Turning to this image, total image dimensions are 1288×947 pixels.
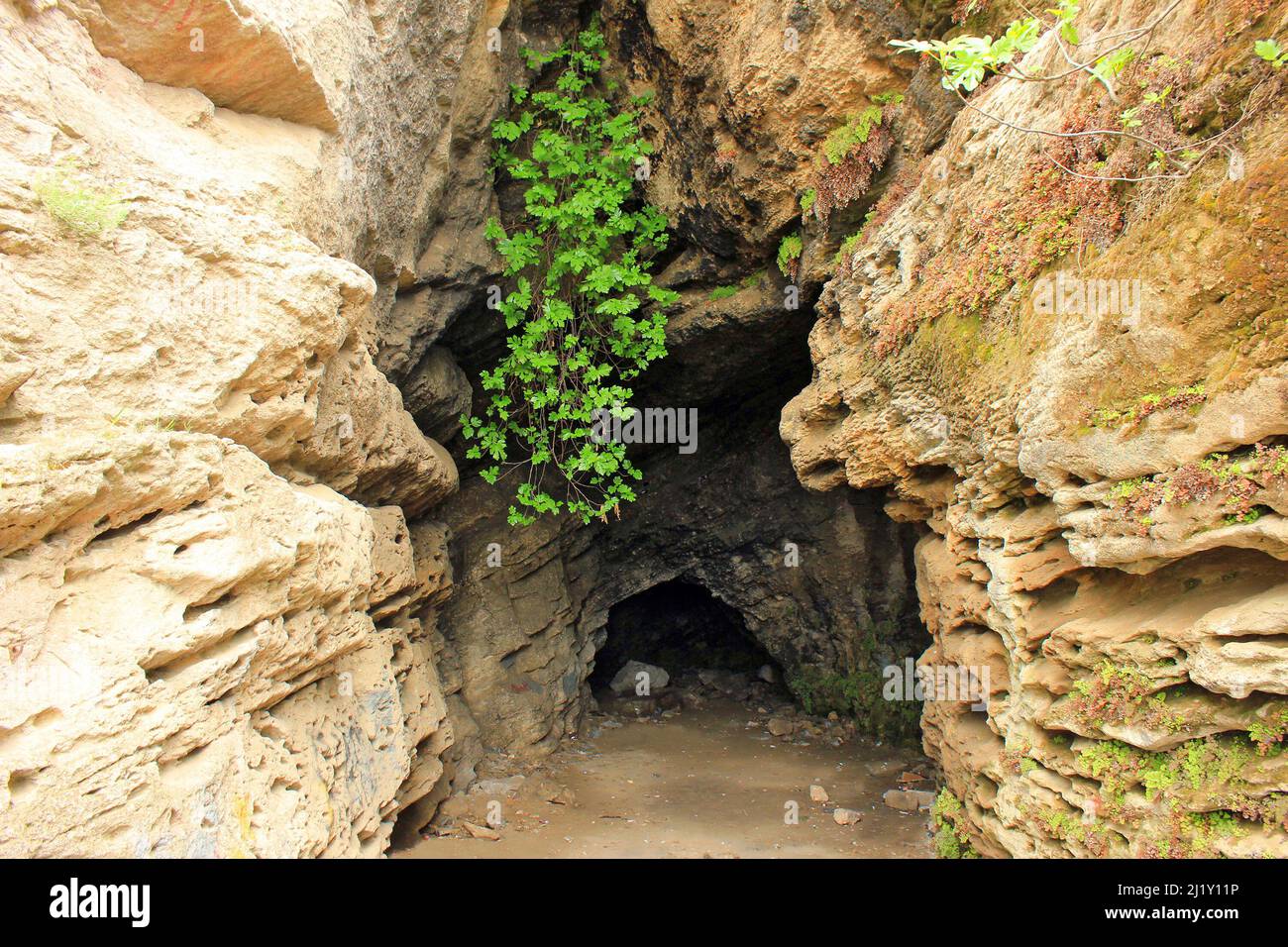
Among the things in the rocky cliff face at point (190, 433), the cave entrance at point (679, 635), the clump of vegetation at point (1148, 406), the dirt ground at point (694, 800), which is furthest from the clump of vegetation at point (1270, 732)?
the cave entrance at point (679, 635)

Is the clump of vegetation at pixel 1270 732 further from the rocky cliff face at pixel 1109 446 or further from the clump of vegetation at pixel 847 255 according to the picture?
the clump of vegetation at pixel 847 255

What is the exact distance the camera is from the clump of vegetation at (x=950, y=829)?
6809 millimetres

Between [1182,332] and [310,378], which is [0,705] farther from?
[1182,332]

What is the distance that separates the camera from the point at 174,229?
4684 mm

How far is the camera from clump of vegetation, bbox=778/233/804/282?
8869mm

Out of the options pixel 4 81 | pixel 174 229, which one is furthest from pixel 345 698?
pixel 4 81

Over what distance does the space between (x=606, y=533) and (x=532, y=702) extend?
3080mm

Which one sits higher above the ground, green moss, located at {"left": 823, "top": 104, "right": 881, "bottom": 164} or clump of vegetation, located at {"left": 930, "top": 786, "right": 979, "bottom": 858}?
green moss, located at {"left": 823, "top": 104, "right": 881, "bottom": 164}

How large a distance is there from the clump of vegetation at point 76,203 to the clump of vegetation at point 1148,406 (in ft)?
18.4

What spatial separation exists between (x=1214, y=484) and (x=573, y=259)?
6.63 metres

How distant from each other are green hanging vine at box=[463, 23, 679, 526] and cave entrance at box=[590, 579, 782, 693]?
4.68 m

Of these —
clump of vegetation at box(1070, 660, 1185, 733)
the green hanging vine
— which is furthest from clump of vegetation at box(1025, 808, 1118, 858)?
the green hanging vine

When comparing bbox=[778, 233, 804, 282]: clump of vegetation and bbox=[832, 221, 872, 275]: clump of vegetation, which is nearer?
bbox=[832, 221, 872, 275]: clump of vegetation

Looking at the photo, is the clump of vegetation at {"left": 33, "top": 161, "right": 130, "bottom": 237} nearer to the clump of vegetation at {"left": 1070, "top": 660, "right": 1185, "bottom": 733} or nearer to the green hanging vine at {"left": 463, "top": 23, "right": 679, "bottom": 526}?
the green hanging vine at {"left": 463, "top": 23, "right": 679, "bottom": 526}
